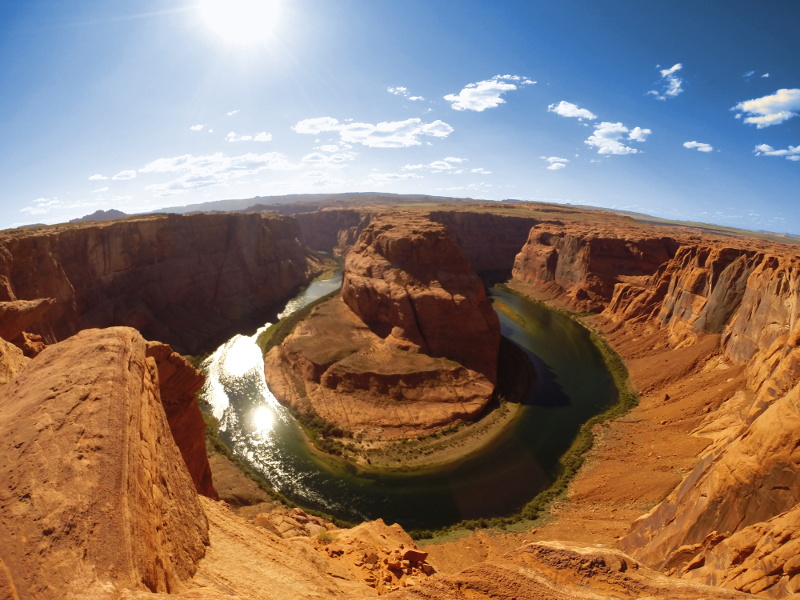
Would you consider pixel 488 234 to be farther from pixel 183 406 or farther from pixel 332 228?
pixel 183 406

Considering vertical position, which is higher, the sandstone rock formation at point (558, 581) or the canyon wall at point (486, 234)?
the canyon wall at point (486, 234)

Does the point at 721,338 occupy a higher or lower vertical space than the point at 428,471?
higher

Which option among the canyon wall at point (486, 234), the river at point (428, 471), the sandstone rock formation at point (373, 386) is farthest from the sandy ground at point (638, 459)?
the canyon wall at point (486, 234)

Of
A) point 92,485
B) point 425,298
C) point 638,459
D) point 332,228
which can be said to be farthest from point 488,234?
point 92,485

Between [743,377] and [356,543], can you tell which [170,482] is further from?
[743,377]

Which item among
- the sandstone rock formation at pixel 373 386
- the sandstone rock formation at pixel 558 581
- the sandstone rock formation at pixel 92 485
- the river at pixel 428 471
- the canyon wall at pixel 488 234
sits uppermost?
the canyon wall at pixel 488 234

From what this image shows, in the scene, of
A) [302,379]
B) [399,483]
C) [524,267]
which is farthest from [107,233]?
[524,267]

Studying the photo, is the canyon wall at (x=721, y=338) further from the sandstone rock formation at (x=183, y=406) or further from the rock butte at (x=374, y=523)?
the sandstone rock formation at (x=183, y=406)
